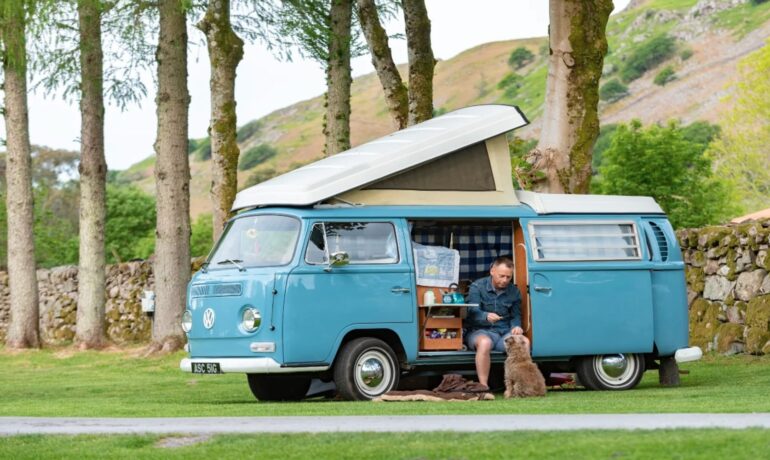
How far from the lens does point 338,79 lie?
25531 millimetres

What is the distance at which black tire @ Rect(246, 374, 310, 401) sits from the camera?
1441cm

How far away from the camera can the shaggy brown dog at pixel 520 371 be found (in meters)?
13.1

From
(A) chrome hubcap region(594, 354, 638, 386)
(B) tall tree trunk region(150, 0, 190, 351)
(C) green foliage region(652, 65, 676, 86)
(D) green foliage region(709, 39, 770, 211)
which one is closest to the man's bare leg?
(A) chrome hubcap region(594, 354, 638, 386)

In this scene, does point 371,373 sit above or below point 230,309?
below

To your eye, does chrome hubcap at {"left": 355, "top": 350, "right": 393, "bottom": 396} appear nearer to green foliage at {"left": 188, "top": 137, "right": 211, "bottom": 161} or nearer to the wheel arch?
the wheel arch

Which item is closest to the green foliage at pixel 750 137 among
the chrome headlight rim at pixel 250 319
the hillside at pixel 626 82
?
the chrome headlight rim at pixel 250 319

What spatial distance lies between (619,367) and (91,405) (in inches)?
216

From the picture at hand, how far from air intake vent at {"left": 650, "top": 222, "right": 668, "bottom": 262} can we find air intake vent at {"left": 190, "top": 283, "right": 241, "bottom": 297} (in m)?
4.78

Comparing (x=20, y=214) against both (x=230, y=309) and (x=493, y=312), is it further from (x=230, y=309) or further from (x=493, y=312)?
(x=493, y=312)

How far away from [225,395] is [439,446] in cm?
813

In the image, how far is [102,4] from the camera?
23.9 meters

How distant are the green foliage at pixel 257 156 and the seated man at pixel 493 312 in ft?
511

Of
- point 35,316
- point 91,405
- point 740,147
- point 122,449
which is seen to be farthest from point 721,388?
point 740,147

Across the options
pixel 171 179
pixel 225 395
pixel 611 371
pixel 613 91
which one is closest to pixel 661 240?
pixel 611 371
